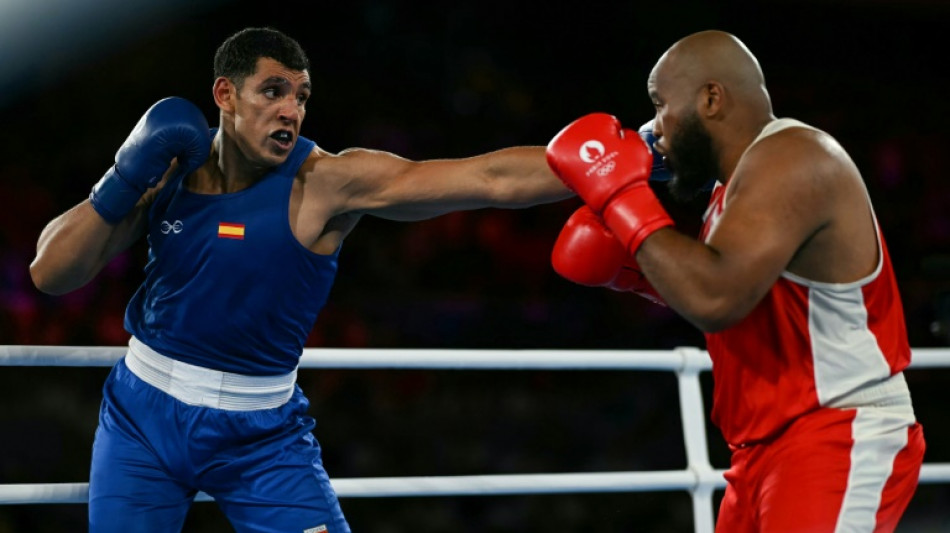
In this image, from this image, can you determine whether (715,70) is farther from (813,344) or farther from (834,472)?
(834,472)

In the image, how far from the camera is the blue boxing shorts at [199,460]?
2291mm

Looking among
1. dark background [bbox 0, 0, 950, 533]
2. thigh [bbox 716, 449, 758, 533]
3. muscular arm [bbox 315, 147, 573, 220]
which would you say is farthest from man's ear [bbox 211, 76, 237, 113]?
dark background [bbox 0, 0, 950, 533]

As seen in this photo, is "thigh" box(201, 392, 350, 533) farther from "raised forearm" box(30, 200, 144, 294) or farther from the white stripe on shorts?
the white stripe on shorts

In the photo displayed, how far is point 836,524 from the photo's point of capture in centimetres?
182

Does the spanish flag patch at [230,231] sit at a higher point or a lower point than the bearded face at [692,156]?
lower

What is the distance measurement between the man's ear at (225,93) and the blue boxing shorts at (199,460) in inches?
24.2

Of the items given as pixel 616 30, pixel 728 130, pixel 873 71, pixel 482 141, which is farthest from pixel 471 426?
pixel 873 71

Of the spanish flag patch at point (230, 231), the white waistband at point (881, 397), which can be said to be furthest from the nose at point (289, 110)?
the white waistband at point (881, 397)

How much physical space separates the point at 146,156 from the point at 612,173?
105cm

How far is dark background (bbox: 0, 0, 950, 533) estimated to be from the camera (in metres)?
5.45

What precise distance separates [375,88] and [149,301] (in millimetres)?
4809

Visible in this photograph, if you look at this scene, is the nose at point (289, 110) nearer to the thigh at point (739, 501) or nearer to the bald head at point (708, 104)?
the bald head at point (708, 104)

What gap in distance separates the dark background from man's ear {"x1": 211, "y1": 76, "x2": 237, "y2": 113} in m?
2.90

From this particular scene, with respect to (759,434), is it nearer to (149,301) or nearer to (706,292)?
(706,292)
